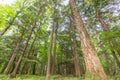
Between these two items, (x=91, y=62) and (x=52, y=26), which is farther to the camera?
(x=52, y=26)

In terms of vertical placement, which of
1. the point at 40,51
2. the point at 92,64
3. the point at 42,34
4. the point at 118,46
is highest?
the point at 42,34

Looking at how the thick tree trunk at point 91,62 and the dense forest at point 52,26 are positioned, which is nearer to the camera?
the thick tree trunk at point 91,62

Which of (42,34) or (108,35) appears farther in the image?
(42,34)

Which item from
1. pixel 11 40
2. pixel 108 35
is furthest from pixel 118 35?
pixel 11 40

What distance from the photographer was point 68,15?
1669cm

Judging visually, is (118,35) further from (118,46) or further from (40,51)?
(40,51)

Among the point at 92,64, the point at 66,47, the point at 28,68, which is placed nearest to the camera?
the point at 92,64

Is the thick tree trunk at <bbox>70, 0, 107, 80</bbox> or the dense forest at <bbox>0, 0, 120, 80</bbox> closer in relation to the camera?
the thick tree trunk at <bbox>70, 0, 107, 80</bbox>

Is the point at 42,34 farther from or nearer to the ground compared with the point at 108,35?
farther from the ground

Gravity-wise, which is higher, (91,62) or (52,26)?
(52,26)

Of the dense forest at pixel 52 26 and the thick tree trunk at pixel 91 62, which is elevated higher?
the dense forest at pixel 52 26

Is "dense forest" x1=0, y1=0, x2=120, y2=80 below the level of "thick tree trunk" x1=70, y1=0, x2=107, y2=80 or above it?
above

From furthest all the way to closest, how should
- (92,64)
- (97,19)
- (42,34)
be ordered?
(42,34) → (97,19) → (92,64)

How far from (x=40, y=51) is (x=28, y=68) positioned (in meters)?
5.85
